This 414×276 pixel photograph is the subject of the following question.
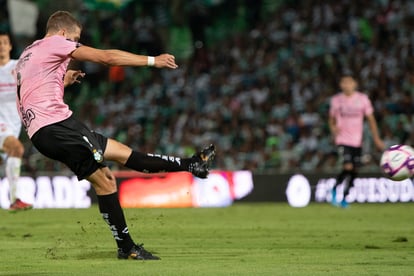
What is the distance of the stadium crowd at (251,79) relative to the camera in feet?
71.4

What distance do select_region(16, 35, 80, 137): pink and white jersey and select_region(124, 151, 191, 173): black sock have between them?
774 mm

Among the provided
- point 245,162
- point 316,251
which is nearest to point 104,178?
point 316,251

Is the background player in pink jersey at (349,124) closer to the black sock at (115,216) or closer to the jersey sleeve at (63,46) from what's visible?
the black sock at (115,216)

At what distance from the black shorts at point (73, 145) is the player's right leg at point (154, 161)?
285 millimetres

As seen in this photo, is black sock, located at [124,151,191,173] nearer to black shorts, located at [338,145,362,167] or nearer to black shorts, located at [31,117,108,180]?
black shorts, located at [31,117,108,180]

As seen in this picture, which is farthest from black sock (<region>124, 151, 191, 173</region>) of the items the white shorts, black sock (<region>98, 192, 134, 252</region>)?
the white shorts

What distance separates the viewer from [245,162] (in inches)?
854

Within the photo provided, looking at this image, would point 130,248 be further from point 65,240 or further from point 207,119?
point 207,119

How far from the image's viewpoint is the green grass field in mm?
8164

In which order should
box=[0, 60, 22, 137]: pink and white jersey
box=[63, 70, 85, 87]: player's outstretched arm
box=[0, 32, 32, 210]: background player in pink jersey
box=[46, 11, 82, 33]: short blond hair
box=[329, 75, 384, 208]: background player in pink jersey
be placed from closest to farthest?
box=[46, 11, 82, 33]: short blond hair
box=[63, 70, 85, 87]: player's outstretched arm
box=[0, 32, 32, 210]: background player in pink jersey
box=[0, 60, 22, 137]: pink and white jersey
box=[329, 75, 384, 208]: background player in pink jersey

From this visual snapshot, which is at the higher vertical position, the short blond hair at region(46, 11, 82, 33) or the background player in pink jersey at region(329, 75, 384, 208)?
the short blond hair at region(46, 11, 82, 33)

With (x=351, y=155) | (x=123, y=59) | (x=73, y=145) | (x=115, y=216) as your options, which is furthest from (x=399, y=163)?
(x=351, y=155)

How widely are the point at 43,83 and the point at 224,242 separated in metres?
3.28

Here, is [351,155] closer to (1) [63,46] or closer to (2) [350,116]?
(2) [350,116]
